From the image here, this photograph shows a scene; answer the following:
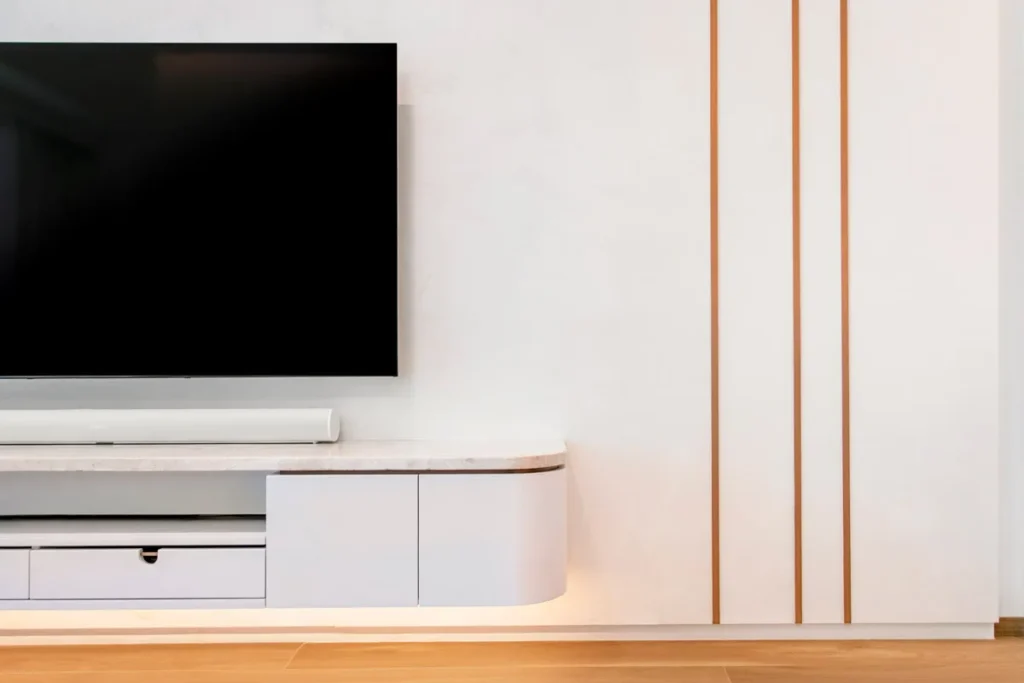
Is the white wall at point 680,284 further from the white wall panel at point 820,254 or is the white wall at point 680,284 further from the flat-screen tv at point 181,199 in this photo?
the flat-screen tv at point 181,199

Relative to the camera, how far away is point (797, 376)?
78.5 inches

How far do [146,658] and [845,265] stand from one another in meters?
1.97

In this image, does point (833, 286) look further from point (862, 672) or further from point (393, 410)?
point (393, 410)

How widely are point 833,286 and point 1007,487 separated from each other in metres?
0.70

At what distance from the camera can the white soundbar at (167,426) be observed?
1.86 metres

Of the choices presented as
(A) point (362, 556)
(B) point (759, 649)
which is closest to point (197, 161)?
(A) point (362, 556)

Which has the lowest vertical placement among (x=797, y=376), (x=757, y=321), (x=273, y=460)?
(x=273, y=460)

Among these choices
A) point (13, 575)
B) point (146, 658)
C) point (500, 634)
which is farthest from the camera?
point (500, 634)

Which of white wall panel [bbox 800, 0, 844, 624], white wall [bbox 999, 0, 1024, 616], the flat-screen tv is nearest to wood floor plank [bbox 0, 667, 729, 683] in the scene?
white wall panel [bbox 800, 0, 844, 624]

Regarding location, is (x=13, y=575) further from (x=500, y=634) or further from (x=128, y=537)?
(x=500, y=634)

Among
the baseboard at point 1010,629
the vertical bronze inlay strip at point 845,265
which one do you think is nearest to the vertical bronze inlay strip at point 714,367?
the vertical bronze inlay strip at point 845,265

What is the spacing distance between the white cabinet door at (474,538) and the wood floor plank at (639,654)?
0.28m

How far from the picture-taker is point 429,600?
168 centimetres

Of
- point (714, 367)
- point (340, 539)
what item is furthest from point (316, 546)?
point (714, 367)
